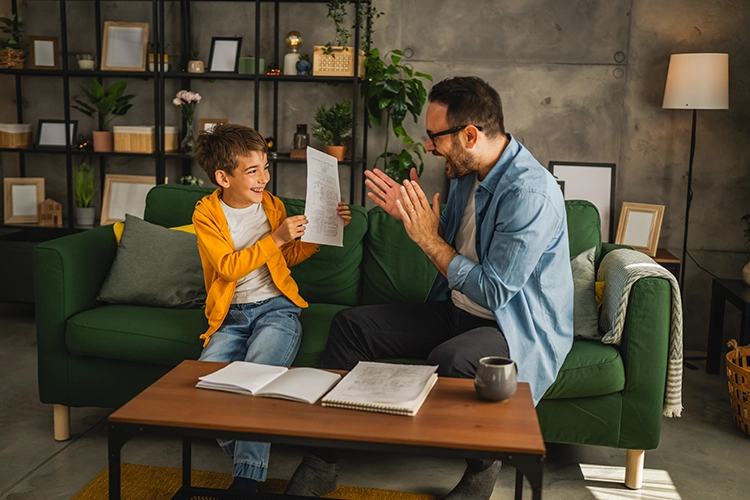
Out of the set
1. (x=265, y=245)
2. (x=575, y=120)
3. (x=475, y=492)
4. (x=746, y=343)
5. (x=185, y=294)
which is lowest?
(x=475, y=492)

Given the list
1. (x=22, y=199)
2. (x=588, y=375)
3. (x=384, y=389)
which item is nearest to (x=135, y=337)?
(x=384, y=389)

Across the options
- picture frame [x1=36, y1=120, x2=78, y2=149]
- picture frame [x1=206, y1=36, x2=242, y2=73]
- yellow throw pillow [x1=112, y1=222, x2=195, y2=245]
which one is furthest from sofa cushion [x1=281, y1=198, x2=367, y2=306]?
picture frame [x1=36, y1=120, x2=78, y2=149]

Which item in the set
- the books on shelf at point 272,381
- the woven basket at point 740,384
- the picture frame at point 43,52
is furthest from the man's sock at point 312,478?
the picture frame at point 43,52

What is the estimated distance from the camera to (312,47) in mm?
4434

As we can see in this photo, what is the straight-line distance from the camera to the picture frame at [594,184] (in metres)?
4.20

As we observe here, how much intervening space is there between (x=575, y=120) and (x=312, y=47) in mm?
1579

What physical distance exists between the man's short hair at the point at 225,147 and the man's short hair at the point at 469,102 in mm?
652

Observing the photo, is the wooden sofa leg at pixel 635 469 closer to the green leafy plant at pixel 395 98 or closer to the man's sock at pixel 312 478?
the man's sock at pixel 312 478

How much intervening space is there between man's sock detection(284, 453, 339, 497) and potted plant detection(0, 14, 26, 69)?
11.0ft

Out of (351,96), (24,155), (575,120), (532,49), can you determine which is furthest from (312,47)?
(24,155)

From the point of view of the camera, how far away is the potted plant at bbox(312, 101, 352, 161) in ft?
13.8

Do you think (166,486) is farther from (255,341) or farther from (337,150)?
(337,150)

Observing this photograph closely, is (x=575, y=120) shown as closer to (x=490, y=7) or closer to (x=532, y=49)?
(x=532, y=49)

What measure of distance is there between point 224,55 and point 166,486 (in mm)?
2789
